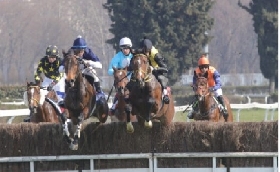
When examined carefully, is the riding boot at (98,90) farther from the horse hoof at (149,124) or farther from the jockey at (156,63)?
the horse hoof at (149,124)

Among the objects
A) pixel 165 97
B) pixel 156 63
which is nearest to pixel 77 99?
pixel 165 97

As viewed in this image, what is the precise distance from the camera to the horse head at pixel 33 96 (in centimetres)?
1430

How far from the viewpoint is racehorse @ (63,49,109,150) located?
11891 millimetres

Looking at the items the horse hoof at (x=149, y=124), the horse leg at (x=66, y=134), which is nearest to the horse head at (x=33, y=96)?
the horse leg at (x=66, y=134)

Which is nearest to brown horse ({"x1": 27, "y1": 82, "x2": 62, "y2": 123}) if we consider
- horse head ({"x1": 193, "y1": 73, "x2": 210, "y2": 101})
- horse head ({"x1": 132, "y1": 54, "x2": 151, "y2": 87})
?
horse head ({"x1": 193, "y1": 73, "x2": 210, "y2": 101})

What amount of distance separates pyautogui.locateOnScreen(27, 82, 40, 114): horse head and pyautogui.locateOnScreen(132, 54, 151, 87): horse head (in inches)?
107

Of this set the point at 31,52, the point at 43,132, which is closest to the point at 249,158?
the point at 43,132

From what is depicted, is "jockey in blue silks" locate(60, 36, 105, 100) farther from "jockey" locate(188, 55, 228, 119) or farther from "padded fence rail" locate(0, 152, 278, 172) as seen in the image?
"jockey" locate(188, 55, 228, 119)

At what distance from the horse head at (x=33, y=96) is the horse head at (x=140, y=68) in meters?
2.73

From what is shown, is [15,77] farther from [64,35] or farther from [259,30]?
[259,30]

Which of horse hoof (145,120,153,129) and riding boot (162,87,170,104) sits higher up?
riding boot (162,87,170,104)

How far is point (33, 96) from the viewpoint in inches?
567

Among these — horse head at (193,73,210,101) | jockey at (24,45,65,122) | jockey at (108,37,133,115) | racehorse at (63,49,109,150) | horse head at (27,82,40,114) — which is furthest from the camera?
jockey at (24,45,65,122)

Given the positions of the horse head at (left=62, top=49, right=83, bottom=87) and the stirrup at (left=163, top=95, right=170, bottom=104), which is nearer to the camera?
the horse head at (left=62, top=49, right=83, bottom=87)
